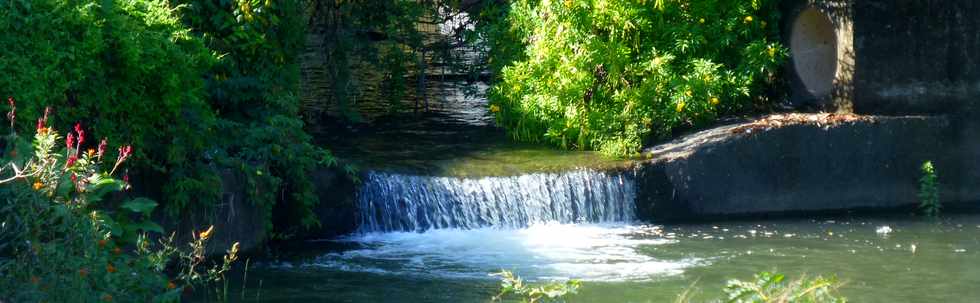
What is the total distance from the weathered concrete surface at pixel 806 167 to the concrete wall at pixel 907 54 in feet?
0.79

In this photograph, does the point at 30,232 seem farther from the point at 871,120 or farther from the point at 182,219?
the point at 871,120

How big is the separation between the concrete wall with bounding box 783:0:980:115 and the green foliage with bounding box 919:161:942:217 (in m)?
0.63

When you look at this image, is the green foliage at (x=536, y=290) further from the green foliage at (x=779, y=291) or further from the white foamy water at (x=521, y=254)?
the green foliage at (x=779, y=291)

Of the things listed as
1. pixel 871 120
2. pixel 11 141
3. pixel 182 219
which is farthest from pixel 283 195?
pixel 871 120

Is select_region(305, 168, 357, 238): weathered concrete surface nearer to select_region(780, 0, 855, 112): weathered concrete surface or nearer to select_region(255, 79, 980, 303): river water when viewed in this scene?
select_region(255, 79, 980, 303): river water

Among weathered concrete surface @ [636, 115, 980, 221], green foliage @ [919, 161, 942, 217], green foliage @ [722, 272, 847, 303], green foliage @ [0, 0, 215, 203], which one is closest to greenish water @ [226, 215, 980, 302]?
green foliage @ [919, 161, 942, 217]

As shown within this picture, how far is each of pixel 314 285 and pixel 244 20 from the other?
2.82 meters

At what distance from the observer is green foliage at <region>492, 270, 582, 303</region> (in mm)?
7391

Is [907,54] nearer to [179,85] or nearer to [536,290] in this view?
[536,290]

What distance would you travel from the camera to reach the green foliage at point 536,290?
24.2 ft

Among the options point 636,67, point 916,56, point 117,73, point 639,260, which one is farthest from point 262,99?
point 916,56

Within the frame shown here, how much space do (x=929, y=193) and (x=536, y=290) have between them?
242 inches

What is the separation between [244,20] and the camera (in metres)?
11.3

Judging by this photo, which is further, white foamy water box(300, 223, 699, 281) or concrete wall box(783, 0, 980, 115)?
concrete wall box(783, 0, 980, 115)
